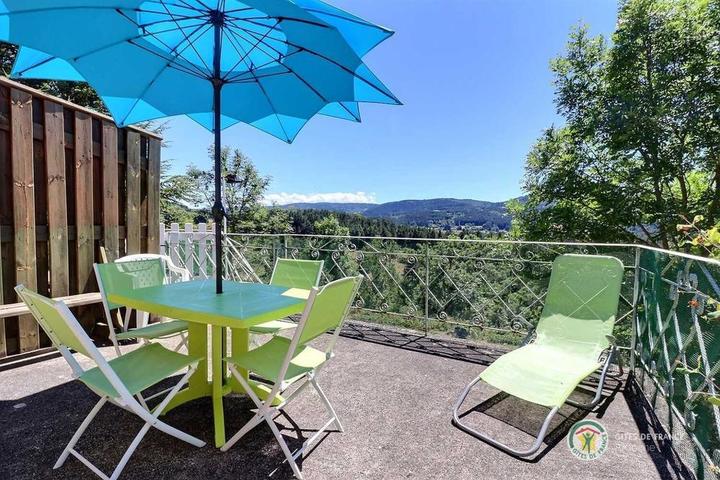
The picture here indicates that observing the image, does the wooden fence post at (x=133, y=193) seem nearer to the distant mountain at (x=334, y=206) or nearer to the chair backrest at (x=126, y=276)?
the chair backrest at (x=126, y=276)

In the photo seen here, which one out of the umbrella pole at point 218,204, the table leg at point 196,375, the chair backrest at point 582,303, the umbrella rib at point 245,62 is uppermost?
the umbrella rib at point 245,62

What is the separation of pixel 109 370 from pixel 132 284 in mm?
1536

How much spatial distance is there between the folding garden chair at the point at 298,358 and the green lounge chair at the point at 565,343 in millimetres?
1021

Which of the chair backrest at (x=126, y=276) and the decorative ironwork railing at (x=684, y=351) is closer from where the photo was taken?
the decorative ironwork railing at (x=684, y=351)

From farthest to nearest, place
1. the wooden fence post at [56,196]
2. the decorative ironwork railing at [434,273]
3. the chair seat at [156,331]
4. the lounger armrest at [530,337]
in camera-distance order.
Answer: the decorative ironwork railing at [434,273] → the wooden fence post at [56,196] → the lounger armrest at [530,337] → the chair seat at [156,331]

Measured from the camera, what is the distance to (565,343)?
286cm

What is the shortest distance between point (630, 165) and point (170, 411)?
13024 mm

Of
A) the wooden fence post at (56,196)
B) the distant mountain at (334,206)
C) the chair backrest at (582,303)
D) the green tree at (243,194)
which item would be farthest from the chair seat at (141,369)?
the green tree at (243,194)

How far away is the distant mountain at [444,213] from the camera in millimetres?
10477

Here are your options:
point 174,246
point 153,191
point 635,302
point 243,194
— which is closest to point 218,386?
point 153,191

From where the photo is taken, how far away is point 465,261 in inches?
171

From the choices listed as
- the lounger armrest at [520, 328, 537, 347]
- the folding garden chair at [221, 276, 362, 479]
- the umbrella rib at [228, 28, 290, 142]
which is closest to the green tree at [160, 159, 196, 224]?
the umbrella rib at [228, 28, 290, 142]

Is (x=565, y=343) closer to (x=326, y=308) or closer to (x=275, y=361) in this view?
(x=326, y=308)

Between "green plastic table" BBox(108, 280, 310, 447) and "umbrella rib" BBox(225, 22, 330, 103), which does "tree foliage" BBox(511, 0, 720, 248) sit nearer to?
"umbrella rib" BBox(225, 22, 330, 103)
